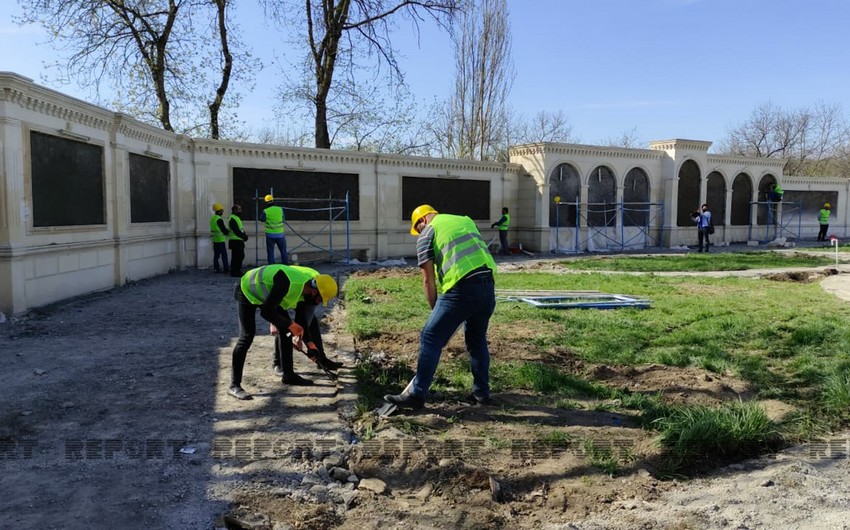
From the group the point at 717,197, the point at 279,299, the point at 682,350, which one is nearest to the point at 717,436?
the point at 682,350

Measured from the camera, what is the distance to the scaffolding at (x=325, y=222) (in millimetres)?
17484

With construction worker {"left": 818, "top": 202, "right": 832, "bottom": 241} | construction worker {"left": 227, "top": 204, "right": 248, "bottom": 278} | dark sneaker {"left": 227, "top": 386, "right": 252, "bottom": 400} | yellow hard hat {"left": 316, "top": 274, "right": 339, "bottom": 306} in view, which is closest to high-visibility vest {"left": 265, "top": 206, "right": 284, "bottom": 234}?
construction worker {"left": 227, "top": 204, "right": 248, "bottom": 278}

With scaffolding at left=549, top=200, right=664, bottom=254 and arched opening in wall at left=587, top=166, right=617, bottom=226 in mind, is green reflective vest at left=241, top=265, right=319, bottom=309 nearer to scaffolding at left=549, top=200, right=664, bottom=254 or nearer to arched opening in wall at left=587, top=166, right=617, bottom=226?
scaffolding at left=549, top=200, right=664, bottom=254

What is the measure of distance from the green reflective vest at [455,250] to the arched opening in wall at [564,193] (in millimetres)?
18015

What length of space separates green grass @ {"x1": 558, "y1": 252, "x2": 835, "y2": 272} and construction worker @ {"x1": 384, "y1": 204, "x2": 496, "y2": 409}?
481 inches

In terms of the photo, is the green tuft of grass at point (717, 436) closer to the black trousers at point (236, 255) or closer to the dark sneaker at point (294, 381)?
the dark sneaker at point (294, 381)

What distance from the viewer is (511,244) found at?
22.9 m

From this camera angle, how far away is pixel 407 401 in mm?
5000

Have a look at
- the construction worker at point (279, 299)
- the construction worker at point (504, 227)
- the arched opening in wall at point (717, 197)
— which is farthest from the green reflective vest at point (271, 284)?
the arched opening in wall at point (717, 197)

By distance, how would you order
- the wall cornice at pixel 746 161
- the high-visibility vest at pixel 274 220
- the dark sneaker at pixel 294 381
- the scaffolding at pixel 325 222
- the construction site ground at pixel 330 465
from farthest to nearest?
the wall cornice at pixel 746 161
the scaffolding at pixel 325 222
the high-visibility vest at pixel 274 220
the dark sneaker at pixel 294 381
the construction site ground at pixel 330 465

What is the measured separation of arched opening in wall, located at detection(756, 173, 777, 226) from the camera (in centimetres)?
2877

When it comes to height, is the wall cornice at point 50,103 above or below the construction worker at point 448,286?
above

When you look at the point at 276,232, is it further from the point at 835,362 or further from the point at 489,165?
the point at 835,362

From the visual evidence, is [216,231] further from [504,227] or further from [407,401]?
[407,401]
